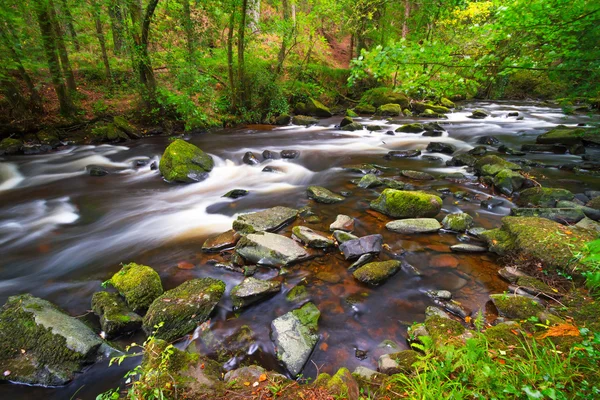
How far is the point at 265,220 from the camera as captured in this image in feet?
17.8

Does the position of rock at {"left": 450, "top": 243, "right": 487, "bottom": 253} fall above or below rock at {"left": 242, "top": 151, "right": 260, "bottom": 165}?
below

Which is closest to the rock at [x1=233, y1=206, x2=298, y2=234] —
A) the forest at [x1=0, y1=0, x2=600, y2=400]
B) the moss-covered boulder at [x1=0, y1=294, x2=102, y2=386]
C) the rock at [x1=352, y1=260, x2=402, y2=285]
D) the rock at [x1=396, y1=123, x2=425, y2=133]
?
A: the forest at [x1=0, y1=0, x2=600, y2=400]

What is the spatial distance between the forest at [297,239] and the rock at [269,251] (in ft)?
0.16

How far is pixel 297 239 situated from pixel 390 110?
14942 millimetres

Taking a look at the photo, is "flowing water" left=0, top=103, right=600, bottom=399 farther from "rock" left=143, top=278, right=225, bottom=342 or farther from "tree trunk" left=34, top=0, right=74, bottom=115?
"tree trunk" left=34, top=0, right=74, bottom=115

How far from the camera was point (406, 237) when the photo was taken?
16.0 ft

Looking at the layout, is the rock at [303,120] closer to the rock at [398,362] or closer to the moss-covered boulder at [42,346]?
the moss-covered boulder at [42,346]

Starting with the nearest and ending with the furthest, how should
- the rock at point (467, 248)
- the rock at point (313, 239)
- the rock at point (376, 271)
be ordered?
the rock at point (376, 271)
the rock at point (467, 248)
the rock at point (313, 239)

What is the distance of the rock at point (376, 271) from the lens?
3881 millimetres

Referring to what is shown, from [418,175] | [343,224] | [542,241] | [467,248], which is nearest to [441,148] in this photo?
[418,175]

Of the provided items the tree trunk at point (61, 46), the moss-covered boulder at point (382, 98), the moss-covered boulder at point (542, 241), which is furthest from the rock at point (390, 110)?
the tree trunk at point (61, 46)

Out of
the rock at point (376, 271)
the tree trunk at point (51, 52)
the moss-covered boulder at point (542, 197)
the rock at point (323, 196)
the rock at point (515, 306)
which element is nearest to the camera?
the rock at point (515, 306)

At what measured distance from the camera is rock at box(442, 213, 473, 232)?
4.97 metres

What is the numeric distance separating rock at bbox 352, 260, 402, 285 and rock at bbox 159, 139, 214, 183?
582cm
